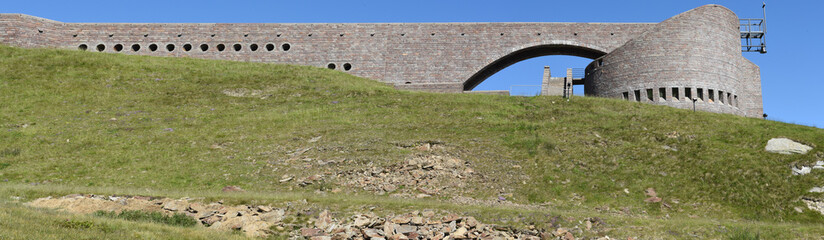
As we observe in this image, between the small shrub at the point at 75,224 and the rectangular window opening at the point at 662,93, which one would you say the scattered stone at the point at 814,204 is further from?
the rectangular window opening at the point at 662,93

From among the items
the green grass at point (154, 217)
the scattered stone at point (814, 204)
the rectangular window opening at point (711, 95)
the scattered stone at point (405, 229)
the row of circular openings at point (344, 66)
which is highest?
the row of circular openings at point (344, 66)

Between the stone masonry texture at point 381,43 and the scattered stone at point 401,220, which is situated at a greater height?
the stone masonry texture at point 381,43

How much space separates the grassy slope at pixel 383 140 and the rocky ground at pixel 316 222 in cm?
419

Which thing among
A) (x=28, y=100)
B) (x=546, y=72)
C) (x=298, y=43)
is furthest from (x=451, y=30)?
(x=28, y=100)

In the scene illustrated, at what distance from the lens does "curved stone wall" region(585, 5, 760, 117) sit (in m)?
40.1

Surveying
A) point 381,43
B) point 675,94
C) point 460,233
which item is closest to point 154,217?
point 460,233

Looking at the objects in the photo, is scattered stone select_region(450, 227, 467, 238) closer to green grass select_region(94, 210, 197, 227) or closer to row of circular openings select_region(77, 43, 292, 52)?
green grass select_region(94, 210, 197, 227)

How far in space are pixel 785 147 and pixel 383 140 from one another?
50.6ft

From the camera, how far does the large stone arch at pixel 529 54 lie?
161 feet

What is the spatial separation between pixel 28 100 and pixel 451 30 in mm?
28962

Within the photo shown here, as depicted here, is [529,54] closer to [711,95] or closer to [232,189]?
Result: [711,95]

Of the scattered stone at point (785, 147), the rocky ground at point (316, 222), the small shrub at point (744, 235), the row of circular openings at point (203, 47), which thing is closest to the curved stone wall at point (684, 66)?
the scattered stone at point (785, 147)

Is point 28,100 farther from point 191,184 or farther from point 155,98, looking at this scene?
point 191,184

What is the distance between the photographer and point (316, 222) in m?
16.4
